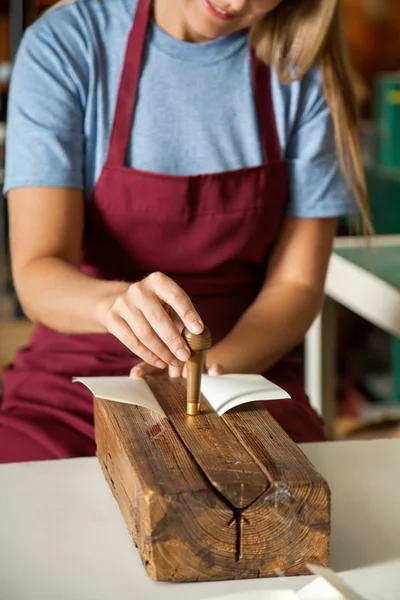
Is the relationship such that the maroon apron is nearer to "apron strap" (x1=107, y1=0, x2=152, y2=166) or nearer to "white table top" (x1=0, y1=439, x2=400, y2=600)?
"apron strap" (x1=107, y1=0, x2=152, y2=166)

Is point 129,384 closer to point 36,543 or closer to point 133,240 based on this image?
point 36,543

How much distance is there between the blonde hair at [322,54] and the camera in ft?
4.73

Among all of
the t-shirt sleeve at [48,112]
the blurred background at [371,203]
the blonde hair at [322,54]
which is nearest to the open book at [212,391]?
the t-shirt sleeve at [48,112]

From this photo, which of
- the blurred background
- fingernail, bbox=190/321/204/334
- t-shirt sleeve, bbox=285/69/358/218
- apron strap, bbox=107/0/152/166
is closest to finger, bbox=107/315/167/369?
fingernail, bbox=190/321/204/334

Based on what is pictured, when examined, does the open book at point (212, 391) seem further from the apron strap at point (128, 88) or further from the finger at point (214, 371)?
the apron strap at point (128, 88)

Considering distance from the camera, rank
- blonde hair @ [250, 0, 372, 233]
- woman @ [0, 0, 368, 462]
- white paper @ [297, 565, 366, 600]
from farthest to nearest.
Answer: blonde hair @ [250, 0, 372, 233] → woman @ [0, 0, 368, 462] → white paper @ [297, 565, 366, 600]

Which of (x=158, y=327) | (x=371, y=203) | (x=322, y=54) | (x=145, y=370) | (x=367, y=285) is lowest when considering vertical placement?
(x=371, y=203)

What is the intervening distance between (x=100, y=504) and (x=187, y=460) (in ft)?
0.47

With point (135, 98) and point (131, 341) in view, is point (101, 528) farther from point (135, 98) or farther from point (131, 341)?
point (135, 98)

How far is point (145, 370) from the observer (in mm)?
1077

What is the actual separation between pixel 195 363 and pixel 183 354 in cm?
2

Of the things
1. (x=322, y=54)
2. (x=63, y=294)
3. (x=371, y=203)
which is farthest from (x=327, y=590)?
(x=371, y=203)

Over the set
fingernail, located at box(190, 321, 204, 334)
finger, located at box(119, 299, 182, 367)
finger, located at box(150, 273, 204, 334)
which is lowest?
finger, located at box(119, 299, 182, 367)

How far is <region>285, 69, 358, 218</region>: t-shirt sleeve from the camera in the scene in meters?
1.47
